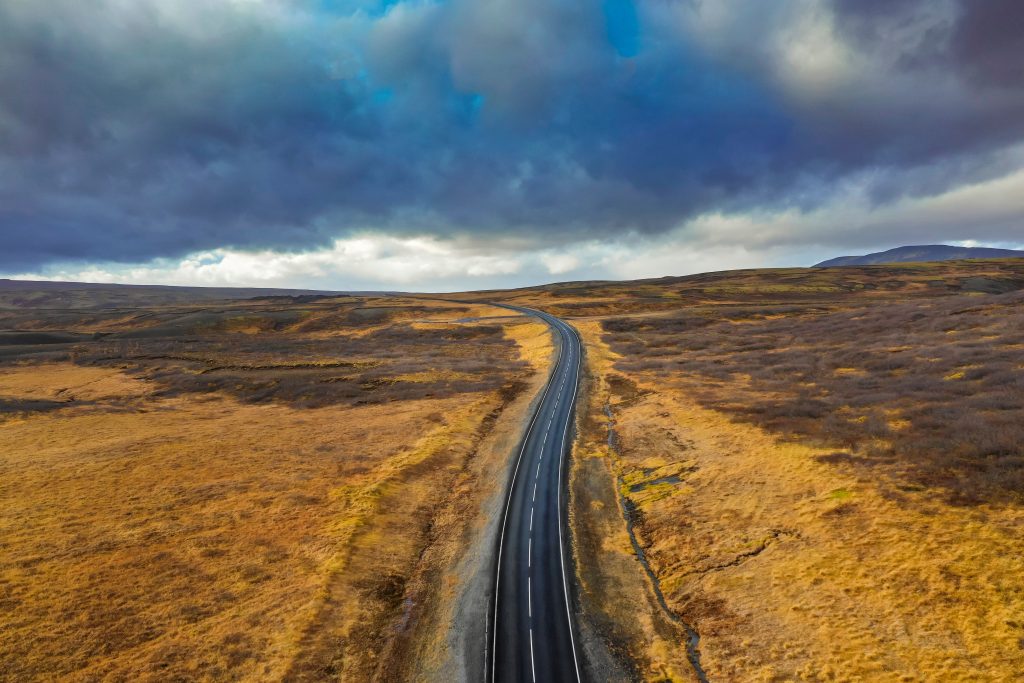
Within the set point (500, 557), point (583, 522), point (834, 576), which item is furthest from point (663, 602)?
point (500, 557)

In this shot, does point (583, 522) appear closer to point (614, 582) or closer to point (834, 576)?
point (614, 582)

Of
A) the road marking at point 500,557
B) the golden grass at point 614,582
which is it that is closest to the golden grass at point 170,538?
the road marking at point 500,557

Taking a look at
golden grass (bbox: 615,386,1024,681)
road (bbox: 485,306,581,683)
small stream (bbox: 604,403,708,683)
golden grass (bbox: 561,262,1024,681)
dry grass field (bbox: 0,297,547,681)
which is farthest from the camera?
dry grass field (bbox: 0,297,547,681)

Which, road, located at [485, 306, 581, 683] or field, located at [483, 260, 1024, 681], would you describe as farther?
road, located at [485, 306, 581, 683]

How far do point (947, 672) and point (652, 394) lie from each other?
131 ft

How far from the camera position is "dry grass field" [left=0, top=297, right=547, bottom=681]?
19938mm

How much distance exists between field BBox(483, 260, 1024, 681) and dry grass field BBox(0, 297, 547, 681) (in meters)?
11.3

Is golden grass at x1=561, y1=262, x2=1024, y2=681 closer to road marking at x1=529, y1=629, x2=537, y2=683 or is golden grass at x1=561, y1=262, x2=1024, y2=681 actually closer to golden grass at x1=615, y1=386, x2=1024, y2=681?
golden grass at x1=615, y1=386, x2=1024, y2=681

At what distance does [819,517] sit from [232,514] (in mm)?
35917

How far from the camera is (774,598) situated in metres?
21.1

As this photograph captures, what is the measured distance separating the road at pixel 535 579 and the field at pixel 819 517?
57.7 inches

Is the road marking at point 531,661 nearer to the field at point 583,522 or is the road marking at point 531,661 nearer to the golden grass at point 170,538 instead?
the field at point 583,522

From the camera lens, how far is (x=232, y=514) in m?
29.7

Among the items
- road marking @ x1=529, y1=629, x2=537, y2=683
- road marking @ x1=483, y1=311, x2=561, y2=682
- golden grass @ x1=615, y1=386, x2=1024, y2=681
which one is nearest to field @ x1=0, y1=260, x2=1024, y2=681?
golden grass @ x1=615, y1=386, x2=1024, y2=681
